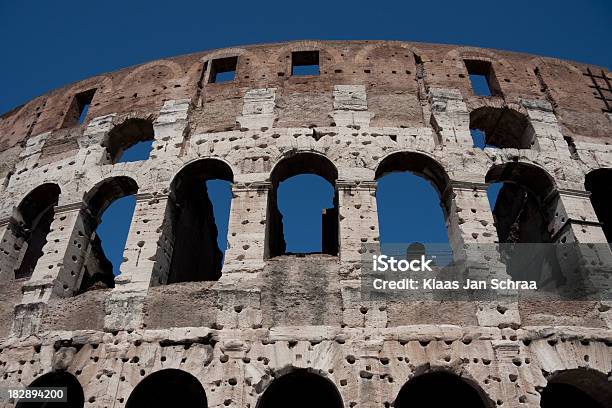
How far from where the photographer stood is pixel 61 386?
7738 millimetres

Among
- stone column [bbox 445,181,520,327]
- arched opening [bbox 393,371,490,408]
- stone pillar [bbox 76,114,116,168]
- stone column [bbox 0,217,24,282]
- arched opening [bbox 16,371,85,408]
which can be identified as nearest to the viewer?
stone column [bbox 445,181,520,327]

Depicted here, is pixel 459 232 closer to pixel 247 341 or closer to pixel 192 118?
pixel 247 341

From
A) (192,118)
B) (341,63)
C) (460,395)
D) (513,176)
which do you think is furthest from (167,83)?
(460,395)

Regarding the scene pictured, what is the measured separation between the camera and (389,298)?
721 cm

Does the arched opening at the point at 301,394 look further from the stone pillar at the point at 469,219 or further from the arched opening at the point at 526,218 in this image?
the arched opening at the point at 526,218

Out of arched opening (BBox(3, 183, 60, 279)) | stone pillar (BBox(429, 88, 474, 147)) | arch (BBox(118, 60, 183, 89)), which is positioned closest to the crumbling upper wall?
arch (BBox(118, 60, 183, 89))

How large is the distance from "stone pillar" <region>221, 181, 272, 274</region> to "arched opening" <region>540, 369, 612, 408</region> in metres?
4.59

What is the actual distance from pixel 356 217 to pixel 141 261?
3595 millimetres

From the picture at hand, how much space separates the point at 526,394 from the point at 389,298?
2153 millimetres

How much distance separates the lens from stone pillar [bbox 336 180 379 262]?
304 inches

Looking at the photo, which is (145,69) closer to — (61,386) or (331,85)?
(331,85)

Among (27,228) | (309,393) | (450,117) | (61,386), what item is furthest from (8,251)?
(450,117)

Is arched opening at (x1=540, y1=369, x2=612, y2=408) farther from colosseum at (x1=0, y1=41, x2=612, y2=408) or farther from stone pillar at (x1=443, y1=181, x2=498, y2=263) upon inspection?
stone pillar at (x1=443, y1=181, x2=498, y2=263)

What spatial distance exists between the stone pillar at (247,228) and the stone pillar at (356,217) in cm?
128
